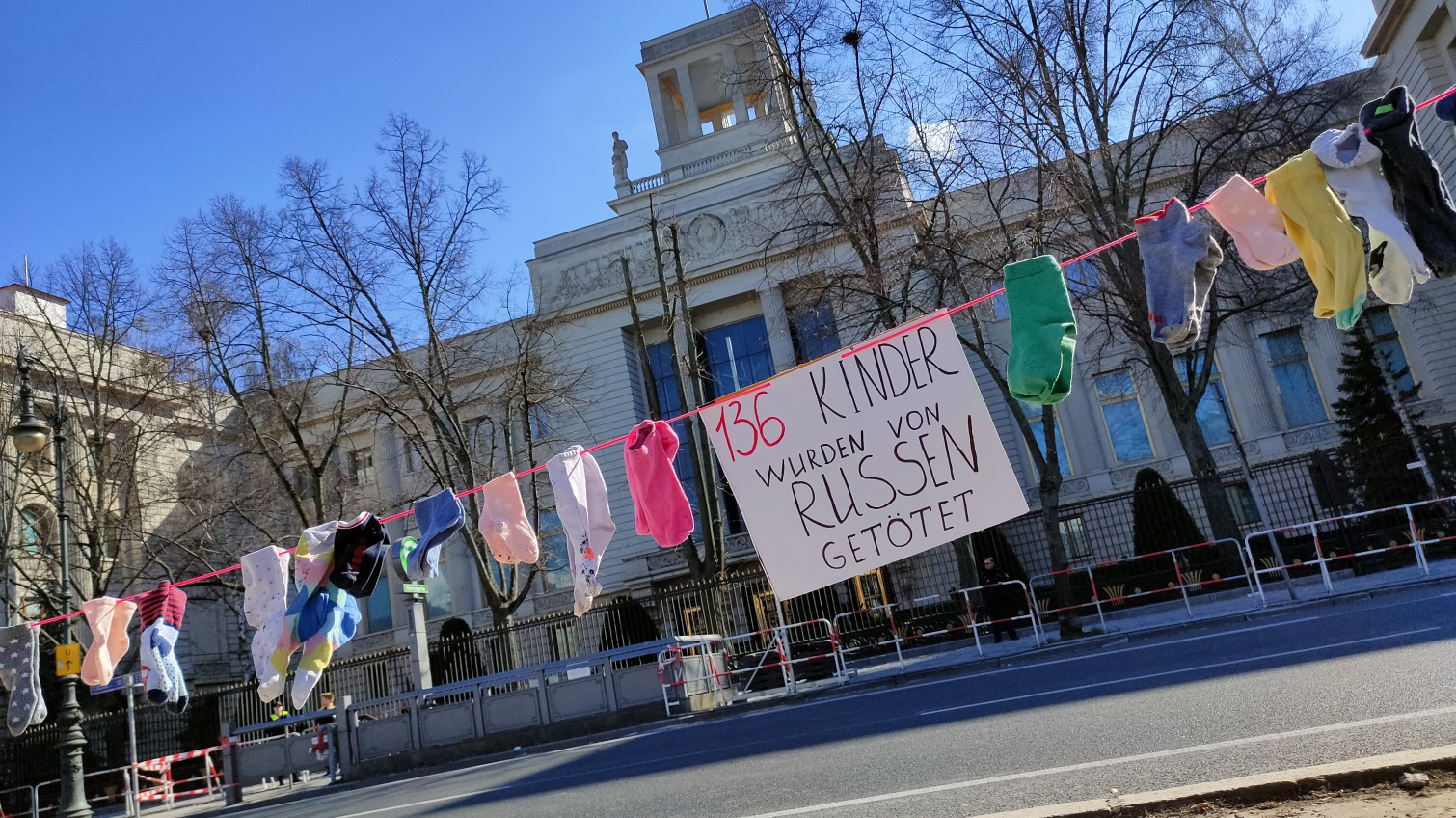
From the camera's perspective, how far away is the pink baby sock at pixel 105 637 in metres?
11.0

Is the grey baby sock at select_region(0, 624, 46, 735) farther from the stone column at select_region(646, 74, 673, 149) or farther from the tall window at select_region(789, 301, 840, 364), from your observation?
the stone column at select_region(646, 74, 673, 149)

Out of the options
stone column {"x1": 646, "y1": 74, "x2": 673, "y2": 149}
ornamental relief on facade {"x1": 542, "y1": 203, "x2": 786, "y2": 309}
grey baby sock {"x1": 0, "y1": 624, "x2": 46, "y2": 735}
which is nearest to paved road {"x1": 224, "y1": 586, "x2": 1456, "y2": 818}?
grey baby sock {"x1": 0, "y1": 624, "x2": 46, "y2": 735}

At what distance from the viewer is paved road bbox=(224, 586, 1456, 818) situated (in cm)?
609

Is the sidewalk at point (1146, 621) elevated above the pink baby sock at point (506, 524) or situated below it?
below

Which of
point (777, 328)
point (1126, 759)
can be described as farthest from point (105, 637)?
point (777, 328)

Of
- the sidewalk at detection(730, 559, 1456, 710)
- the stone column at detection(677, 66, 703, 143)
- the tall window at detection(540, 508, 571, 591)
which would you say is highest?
the stone column at detection(677, 66, 703, 143)

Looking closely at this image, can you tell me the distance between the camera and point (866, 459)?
5805mm

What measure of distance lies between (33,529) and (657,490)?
26664 mm

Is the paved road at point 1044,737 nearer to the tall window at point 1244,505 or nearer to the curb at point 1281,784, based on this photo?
the curb at point 1281,784

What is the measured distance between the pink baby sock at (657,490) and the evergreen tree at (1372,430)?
20.4m

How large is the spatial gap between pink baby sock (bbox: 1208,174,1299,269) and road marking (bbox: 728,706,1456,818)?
Result: 2948mm

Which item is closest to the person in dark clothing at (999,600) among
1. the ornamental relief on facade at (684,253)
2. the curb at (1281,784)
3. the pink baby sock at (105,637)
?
the curb at (1281,784)

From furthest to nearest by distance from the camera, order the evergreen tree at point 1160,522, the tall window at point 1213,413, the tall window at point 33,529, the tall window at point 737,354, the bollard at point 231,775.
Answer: the tall window at point 737,354, the tall window at point 1213,413, the tall window at point 33,529, the evergreen tree at point 1160,522, the bollard at point 231,775

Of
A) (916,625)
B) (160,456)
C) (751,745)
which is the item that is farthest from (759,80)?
(160,456)
